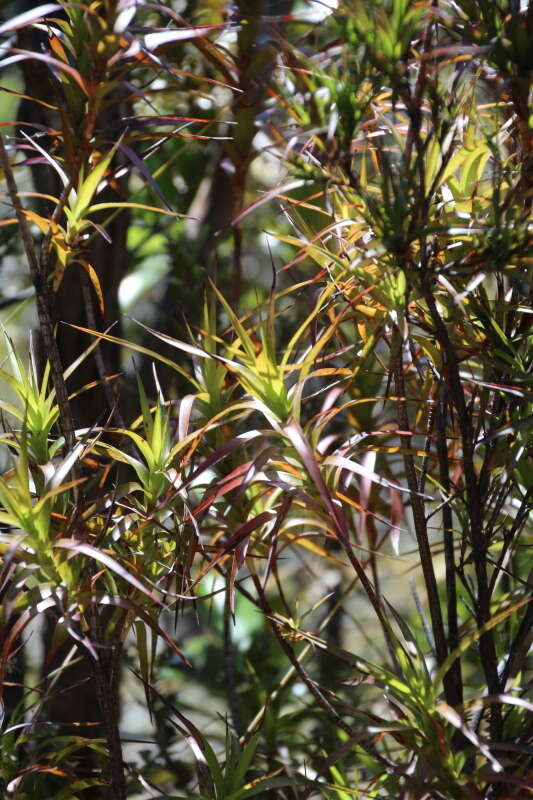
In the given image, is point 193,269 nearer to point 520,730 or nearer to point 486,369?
point 486,369

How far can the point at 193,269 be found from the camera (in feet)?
3.52

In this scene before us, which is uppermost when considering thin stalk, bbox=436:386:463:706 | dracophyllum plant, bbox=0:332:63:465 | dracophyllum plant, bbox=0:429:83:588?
dracophyllum plant, bbox=0:332:63:465

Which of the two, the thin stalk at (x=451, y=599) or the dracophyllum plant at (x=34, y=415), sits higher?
the dracophyllum plant at (x=34, y=415)

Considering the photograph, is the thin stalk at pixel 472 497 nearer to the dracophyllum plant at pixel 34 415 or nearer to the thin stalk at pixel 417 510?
the thin stalk at pixel 417 510

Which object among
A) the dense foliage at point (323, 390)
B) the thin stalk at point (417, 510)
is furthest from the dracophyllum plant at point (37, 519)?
the thin stalk at point (417, 510)

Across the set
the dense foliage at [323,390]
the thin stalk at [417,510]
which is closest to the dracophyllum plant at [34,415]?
the dense foliage at [323,390]

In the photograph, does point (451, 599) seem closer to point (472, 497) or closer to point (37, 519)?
point (472, 497)

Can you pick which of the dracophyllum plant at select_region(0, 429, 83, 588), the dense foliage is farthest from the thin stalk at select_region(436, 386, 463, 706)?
the dracophyllum plant at select_region(0, 429, 83, 588)

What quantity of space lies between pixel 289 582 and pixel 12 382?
1.19m

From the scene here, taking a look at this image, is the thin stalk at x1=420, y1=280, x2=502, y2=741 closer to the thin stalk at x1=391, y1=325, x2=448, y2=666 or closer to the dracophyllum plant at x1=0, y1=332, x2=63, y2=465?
the thin stalk at x1=391, y1=325, x2=448, y2=666

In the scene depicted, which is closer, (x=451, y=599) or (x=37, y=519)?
(x=37, y=519)

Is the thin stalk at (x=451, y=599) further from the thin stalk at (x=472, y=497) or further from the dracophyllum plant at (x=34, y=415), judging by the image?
the dracophyllum plant at (x=34, y=415)

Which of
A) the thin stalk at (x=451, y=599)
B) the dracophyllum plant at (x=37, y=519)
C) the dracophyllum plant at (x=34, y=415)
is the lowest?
the thin stalk at (x=451, y=599)

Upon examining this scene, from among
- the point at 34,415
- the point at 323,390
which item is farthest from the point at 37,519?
the point at 323,390
